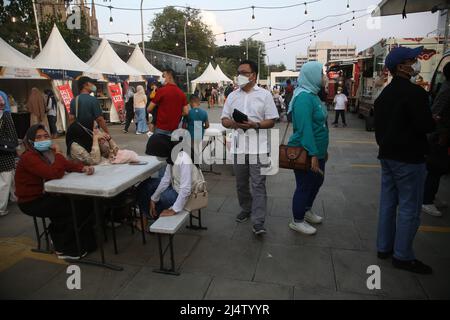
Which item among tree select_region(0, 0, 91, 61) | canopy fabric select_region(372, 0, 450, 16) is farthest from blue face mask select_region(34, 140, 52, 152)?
tree select_region(0, 0, 91, 61)

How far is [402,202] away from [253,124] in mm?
1594

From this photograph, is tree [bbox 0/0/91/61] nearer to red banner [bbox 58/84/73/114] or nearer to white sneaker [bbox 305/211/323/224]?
red banner [bbox 58/84/73/114]

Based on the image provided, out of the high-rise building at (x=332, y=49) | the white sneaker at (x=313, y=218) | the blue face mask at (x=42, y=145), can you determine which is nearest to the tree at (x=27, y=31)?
the blue face mask at (x=42, y=145)

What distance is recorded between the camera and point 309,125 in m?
3.32

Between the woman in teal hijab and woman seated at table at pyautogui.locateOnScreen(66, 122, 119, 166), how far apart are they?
2.23 metres

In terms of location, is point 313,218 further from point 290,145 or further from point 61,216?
point 61,216

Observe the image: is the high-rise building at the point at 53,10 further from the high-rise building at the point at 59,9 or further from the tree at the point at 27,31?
the tree at the point at 27,31

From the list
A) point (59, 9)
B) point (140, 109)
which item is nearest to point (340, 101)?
point (140, 109)

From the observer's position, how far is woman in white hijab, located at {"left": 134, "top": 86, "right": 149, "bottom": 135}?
1155 cm

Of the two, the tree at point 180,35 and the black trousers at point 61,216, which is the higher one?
the tree at point 180,35

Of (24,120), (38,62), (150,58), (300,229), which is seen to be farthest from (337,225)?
(150,58)

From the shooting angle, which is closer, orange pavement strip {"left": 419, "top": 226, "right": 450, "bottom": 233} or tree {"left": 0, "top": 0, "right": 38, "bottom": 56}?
→ orange pavement strip {"left": 419, "top": 226, "right": 450, "bottom": 233}

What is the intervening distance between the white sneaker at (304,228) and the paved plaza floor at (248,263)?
7 cm

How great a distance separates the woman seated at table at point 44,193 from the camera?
317cm
